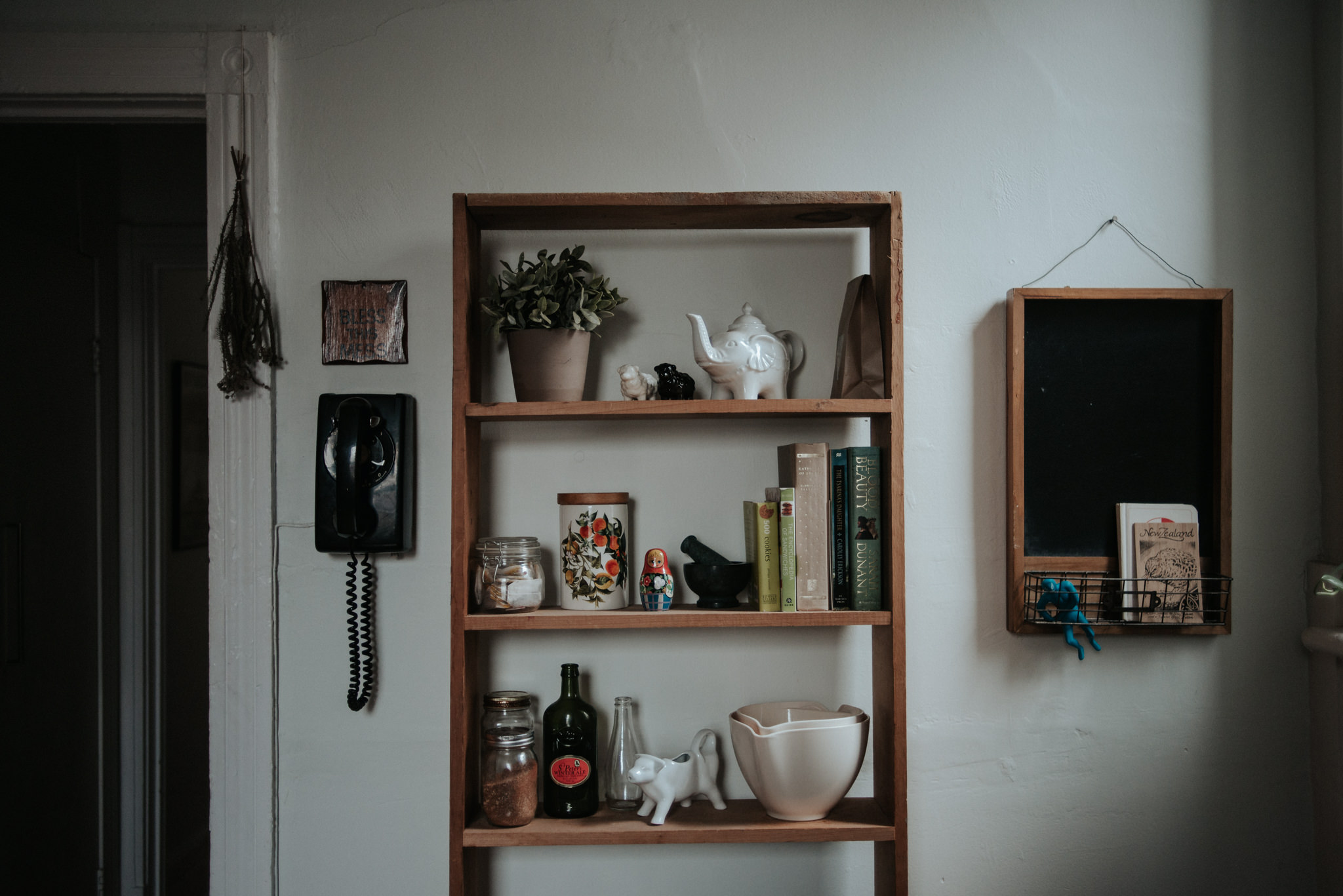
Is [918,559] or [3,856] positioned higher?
[918,559]

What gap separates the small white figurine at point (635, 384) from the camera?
1386 mm

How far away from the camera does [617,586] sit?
1419 mm

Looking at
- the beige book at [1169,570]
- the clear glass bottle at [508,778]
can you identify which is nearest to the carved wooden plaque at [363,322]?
the clear glass bottle at [508,778]

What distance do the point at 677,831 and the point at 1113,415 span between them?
1.10 meters

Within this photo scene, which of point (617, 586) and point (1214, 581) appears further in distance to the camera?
point (1214, 581)

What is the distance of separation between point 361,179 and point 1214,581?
1784 millimetres

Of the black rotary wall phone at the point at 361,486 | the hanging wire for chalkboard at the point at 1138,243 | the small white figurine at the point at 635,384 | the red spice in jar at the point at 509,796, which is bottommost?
the red spice in jar at the point at 509,796

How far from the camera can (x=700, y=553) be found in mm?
1440

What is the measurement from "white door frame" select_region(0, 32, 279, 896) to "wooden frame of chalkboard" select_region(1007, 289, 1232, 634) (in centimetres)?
141

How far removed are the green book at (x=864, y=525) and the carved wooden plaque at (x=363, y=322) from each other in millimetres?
861

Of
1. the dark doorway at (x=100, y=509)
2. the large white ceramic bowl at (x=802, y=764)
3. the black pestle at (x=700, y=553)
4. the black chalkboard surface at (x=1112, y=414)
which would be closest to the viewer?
the large white ceramic bowl at (x=802, y=764)

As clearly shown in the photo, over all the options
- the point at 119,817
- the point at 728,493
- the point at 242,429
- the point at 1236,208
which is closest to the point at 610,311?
the point at 728,493

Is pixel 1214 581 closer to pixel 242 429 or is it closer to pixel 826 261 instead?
pixel 826 261

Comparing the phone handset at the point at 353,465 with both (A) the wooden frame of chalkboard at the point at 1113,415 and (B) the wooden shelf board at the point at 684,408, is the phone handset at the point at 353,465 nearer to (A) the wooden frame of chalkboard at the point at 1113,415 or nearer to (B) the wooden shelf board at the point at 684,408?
(B) the wooden shelf board at the point at 684,408
